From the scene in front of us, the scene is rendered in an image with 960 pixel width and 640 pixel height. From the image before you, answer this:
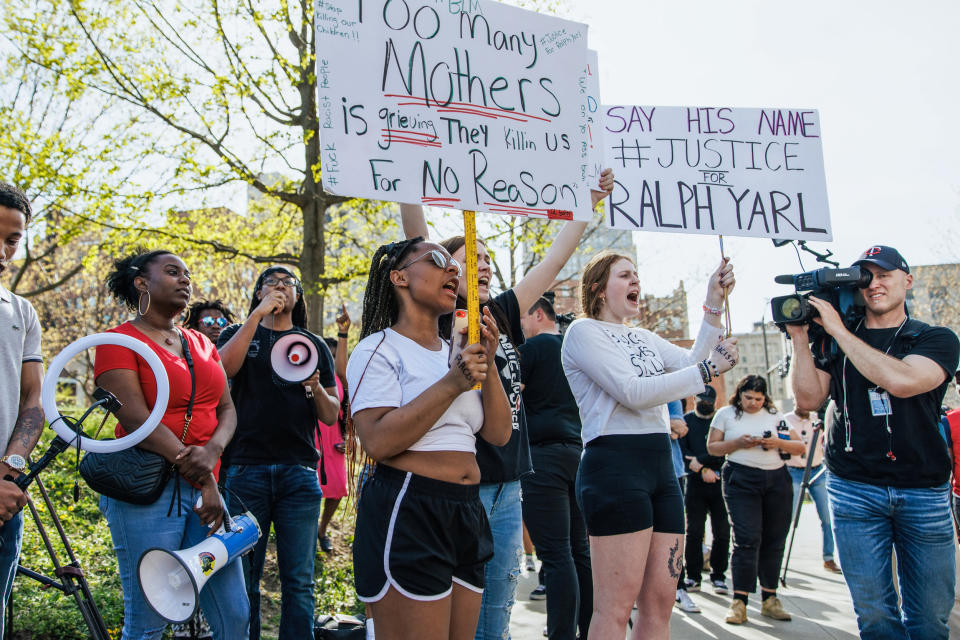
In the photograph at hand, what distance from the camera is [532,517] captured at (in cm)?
433

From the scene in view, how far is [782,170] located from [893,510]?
2011 mm

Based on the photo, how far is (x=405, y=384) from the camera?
2.51 m

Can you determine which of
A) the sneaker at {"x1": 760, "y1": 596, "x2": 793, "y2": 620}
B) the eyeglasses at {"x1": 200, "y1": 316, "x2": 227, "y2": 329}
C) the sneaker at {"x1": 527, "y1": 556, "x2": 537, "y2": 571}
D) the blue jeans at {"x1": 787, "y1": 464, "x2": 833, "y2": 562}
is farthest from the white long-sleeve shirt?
the blue jeans at {"x1": 787, "y1": 464, "x2": 833, "y2": 562}

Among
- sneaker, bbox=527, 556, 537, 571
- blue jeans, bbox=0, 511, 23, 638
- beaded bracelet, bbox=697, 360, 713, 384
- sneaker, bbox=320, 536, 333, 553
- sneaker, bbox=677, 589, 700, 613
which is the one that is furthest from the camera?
sneaker, bbox=527, 556, 537, 571

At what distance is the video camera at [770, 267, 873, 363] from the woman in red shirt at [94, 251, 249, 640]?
2.79 meters

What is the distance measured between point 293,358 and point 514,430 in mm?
1470

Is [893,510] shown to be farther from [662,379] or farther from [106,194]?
[106,194]

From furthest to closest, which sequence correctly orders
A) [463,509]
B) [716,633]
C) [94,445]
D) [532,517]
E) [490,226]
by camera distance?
[490,226]
[716,633]
[532,517]
[94,445]
[463,509]

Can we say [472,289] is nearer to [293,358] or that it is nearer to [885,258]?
[293,358]

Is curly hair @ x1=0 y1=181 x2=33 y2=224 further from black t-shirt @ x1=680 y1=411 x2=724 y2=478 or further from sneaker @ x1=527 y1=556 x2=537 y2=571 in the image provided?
sneaker @ x1=527 y1=556 x2=537 y2=571

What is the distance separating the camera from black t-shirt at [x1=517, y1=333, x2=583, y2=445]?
4676 millimetres

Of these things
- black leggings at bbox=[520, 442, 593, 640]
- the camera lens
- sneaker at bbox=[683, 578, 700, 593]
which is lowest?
sneaker at bbox=[683, 578, 700, 593]

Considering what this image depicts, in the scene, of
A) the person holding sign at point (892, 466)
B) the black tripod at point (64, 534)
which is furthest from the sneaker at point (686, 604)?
the black tripod at point (64, 534)

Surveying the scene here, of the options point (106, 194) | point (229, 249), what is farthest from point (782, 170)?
point (106, 194)
